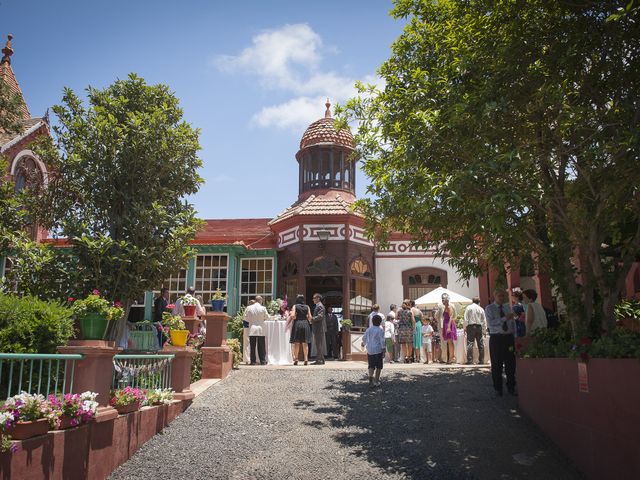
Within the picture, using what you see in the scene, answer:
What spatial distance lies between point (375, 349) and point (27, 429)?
644 centimetres

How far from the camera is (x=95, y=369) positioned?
5.67 metres

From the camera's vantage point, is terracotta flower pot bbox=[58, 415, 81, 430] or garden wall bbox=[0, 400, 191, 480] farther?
terracotta flower pot bbox=[58, 415, 81, 430]

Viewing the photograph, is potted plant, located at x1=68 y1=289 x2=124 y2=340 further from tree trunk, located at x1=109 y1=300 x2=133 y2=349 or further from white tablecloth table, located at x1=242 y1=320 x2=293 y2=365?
white tablecloth table, located at x1=242 y1=320 x2=293 y2=365

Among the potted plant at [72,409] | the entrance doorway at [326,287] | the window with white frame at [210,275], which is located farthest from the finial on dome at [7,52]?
the potted plant at [72,409]

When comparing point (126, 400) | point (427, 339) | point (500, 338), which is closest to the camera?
point (126, 400)

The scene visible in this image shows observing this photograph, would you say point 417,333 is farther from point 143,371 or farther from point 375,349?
point 143,371

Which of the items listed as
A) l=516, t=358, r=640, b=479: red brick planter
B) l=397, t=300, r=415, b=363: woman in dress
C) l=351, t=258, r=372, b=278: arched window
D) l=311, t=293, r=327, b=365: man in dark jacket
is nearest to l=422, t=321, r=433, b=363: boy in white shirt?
l=397, t=300, r=415, b=363: woman in dress

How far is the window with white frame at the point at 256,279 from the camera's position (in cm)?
1777

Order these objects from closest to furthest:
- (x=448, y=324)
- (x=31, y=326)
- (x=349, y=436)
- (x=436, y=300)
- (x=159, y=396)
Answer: (x=349, y=436), (x=159, y=396), (x=31, y=326), (x=448, y=324), (x=436, y=300)

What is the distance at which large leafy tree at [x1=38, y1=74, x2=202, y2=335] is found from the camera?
10.2m

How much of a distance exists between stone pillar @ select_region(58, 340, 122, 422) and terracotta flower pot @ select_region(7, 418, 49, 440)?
82 centimetres

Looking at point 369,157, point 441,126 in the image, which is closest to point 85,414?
point 441,126

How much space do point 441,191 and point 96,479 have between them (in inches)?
199

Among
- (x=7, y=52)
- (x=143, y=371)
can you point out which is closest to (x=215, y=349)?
(x=143, y=371)
